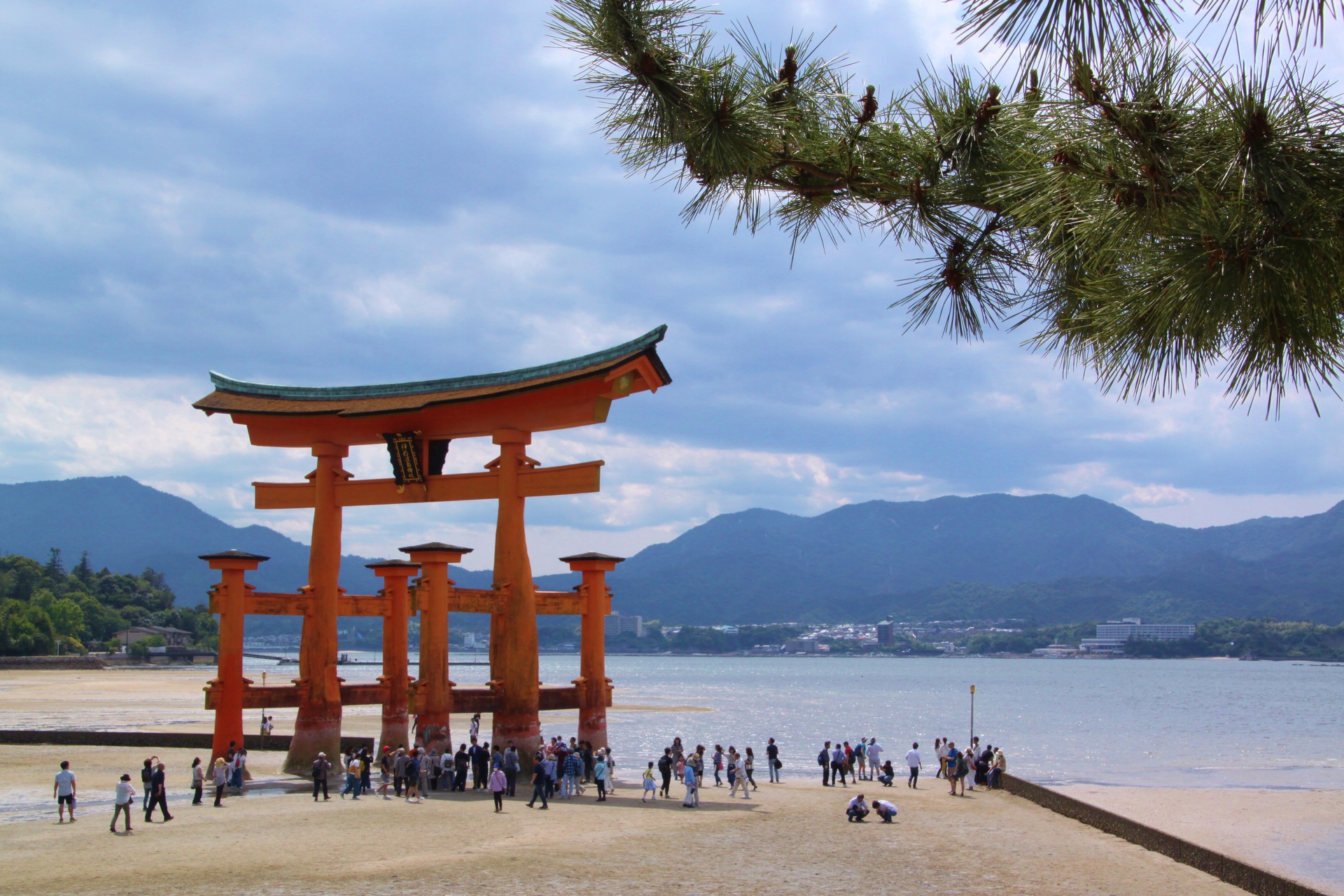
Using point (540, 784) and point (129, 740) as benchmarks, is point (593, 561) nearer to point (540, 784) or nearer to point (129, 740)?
point (540, 784)

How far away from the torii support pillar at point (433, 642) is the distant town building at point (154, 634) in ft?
331

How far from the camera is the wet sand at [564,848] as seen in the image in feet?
38.9

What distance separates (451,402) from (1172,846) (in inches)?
596

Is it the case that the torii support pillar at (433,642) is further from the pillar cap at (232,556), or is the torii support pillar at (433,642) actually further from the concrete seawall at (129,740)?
the concrete seawall at (129,740)

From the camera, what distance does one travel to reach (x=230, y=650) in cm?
2048

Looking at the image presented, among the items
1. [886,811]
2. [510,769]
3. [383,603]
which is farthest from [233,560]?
[886,811]

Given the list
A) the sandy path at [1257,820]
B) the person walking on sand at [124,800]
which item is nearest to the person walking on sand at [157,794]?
the person walking on sand at [124,800]

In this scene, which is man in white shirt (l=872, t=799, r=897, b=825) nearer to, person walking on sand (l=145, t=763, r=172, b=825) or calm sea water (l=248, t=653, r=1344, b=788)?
person walking on sand (l=145, t=763, r=172, b=825)

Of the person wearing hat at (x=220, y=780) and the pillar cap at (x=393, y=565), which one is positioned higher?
the pillar cap at (x=393, y=565)

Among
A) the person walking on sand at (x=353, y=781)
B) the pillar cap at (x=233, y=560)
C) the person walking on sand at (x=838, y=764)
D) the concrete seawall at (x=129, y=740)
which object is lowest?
the person walking on sand at (x=838, y=764)

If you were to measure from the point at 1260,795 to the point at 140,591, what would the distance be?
131 meters

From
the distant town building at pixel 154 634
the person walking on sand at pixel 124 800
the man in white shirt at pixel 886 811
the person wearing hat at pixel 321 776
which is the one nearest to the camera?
the person walking on sand at pixel 124 800

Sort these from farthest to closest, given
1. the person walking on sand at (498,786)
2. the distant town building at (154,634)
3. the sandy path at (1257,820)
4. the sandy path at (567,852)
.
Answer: the distant town building at (154,634) → the person walking on sand at (498,786) → the sandy path at (1257,820) → the sandy path at (567,852)

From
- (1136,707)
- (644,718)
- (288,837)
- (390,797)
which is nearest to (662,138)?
(288,837)
